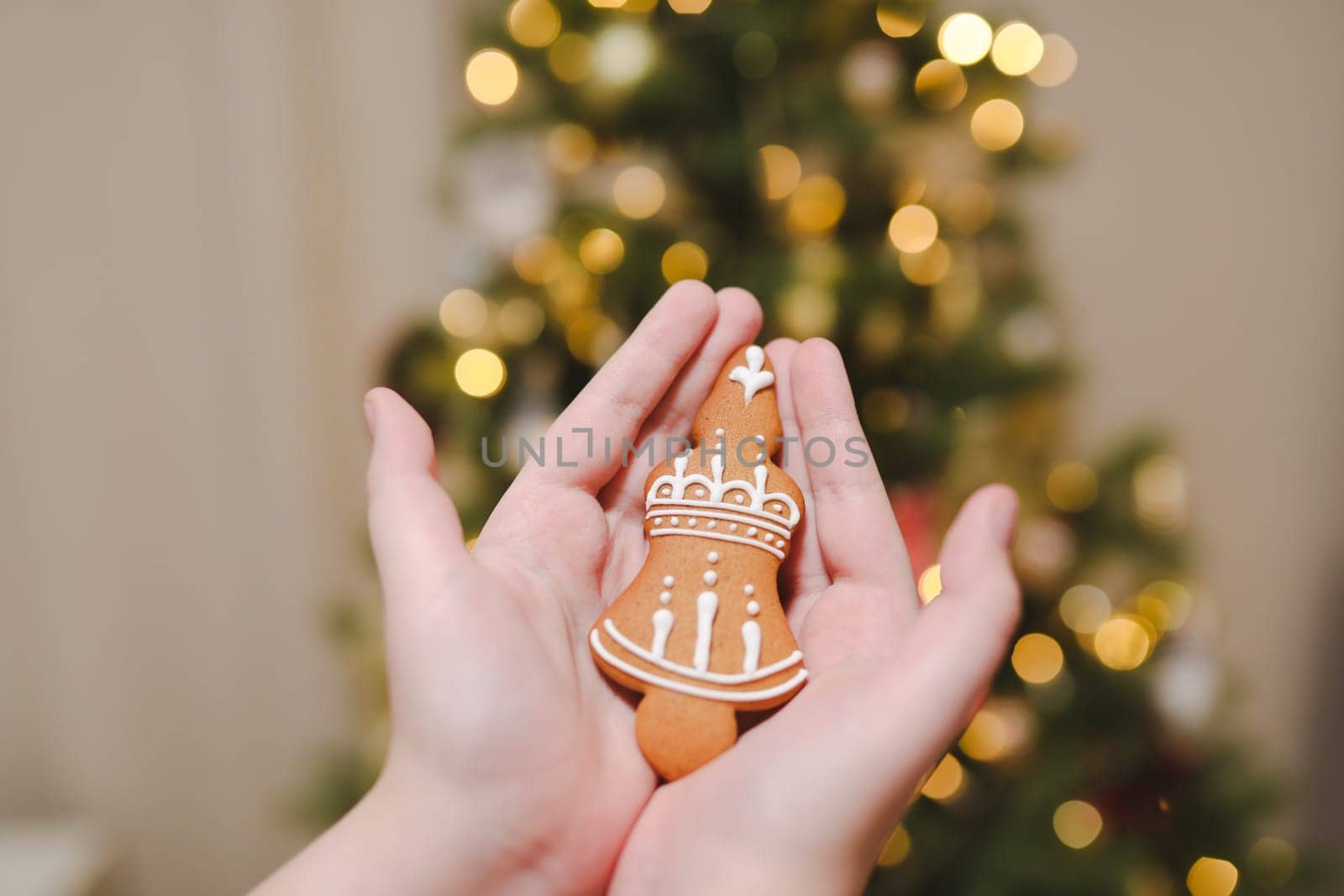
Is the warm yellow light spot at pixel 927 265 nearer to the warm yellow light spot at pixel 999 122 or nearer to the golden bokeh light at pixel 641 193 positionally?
the warm yellow light spot at pixel 999 122

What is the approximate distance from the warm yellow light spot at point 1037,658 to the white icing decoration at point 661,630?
760mm

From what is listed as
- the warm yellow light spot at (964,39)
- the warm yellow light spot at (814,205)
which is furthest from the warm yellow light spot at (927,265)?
the warm yellow light spot at (964,39)

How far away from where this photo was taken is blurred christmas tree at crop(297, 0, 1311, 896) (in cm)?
Result: 114

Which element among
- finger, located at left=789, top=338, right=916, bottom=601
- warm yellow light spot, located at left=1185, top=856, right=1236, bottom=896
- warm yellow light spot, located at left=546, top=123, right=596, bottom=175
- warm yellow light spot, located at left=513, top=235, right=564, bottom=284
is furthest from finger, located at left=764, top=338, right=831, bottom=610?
warm yellow light spot, located at left=1185, top=856, right=1236, bottom=896

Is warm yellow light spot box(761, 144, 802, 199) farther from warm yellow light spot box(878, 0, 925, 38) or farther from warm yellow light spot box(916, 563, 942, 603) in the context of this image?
warm yellow light spot box(916, 563, 942, 603)

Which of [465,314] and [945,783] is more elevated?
[465,314]

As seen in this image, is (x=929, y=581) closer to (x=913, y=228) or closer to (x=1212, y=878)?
(x=913, y=228)

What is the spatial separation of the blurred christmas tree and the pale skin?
0.45 meters

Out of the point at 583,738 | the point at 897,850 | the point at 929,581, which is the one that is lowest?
the point at 897,850

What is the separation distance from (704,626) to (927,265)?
691 mm

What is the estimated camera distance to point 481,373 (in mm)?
1157

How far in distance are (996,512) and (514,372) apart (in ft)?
2.35

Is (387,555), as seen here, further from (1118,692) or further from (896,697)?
(1118,692)

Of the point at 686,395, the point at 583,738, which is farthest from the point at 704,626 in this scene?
the point at 686,395
